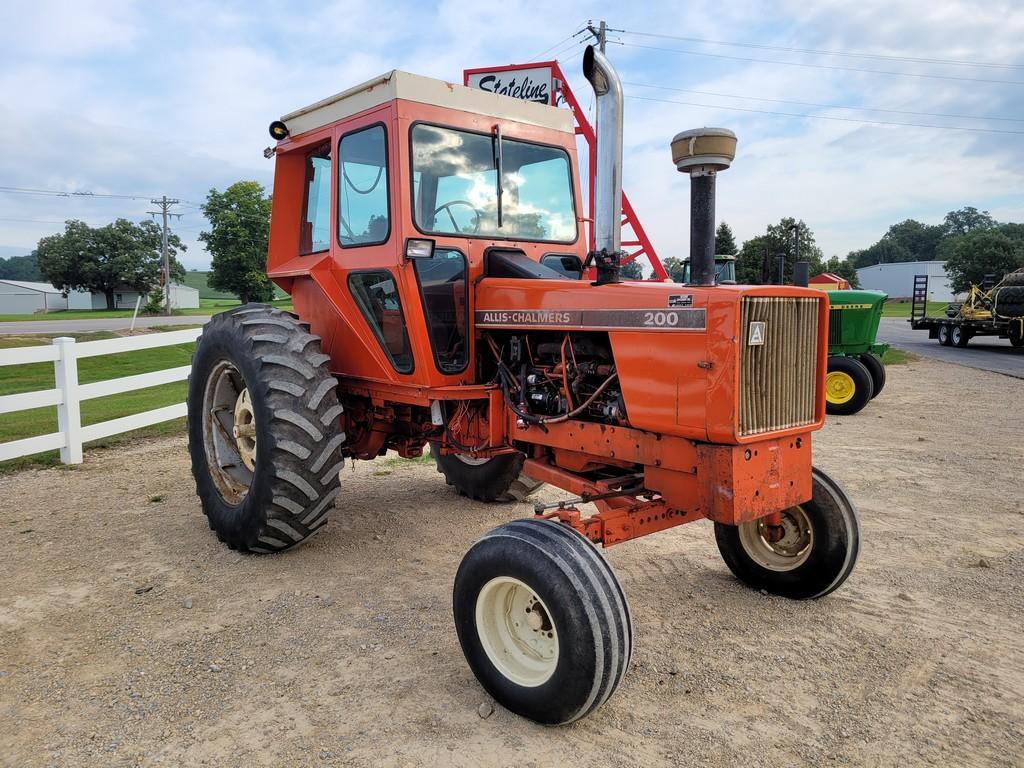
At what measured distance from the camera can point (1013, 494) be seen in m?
5.84

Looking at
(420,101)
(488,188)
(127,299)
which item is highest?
(127,299)

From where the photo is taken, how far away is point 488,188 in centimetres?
433

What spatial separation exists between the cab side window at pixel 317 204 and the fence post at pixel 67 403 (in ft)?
11.2

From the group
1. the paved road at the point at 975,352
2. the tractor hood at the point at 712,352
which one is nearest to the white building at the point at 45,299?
the paved road at the point at 975,352

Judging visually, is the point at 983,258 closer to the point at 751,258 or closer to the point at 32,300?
the point at 751,258

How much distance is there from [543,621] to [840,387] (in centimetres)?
846

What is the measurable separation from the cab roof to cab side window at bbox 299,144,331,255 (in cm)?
21

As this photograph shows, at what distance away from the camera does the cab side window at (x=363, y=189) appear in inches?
164

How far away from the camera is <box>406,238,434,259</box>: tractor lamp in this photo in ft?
12.8

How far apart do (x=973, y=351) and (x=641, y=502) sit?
19844 millimetres

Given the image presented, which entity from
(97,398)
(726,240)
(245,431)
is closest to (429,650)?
(245,431)

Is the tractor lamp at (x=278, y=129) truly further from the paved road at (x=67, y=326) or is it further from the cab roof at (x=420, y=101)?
the paved road at (x=67, y=326)

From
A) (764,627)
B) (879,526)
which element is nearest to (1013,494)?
(879,526)

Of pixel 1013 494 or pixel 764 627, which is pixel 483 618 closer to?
pixel 764 627
